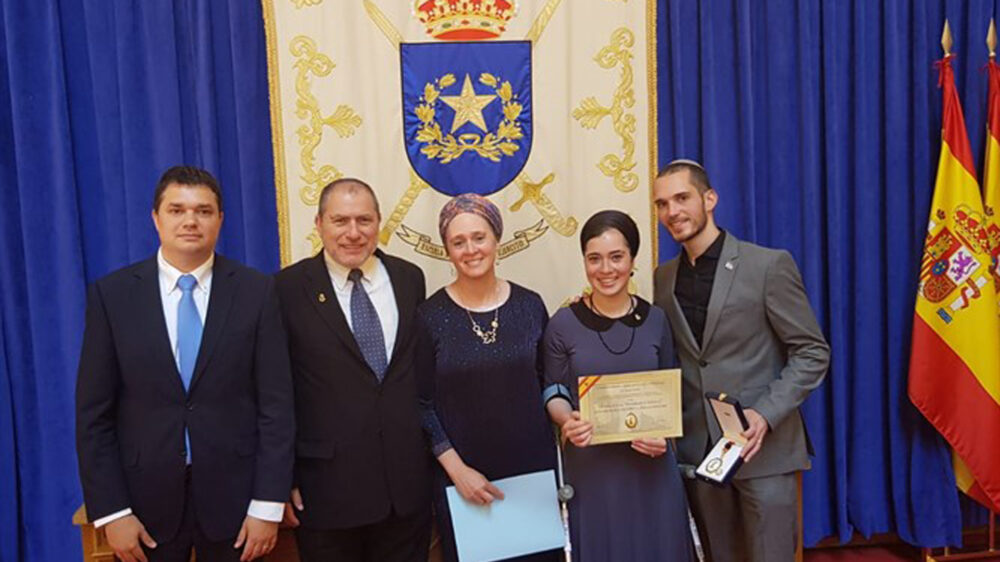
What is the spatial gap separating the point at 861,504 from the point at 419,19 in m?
2.98

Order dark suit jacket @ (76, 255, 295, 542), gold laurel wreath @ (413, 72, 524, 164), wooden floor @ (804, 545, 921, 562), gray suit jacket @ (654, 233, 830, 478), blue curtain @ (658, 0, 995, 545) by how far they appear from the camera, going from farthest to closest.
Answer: wooden floor @ (804, 545, 921, 562)
blue curtain @ (658, 0, 995, 545)
gold laurel wreath @ (413, 72, 524, 164)
gray suit jacket @ (654, 233, 830, 478)
dark suit jacket @ (76, 255, 295, 542)

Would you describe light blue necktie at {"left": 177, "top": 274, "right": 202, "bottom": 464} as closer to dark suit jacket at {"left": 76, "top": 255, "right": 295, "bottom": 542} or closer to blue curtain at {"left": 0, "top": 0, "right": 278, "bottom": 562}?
dark suit jacket at {"left": 76, "top": 255, "right": 295, "bottom": 542}

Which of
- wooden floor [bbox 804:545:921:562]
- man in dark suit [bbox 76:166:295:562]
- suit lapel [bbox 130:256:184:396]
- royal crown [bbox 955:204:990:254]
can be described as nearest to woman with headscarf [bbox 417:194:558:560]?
man in dark suit [bbox 76:166:295:562]

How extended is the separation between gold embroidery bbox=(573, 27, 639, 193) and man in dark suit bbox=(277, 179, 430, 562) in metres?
1.28

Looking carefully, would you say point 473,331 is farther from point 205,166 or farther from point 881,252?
point 881,252

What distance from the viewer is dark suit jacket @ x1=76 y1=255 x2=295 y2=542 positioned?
6.13ft

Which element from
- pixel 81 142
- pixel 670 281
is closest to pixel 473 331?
pixel 670 281

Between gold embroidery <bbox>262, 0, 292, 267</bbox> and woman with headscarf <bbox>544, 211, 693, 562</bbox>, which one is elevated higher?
gold embroidery <bbox>262, 0, 292, 267</bbox>

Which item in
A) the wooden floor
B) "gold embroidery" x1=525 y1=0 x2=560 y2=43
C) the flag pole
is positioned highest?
"gold embroidery" x1=525 y1=0 x2=560 y2=43

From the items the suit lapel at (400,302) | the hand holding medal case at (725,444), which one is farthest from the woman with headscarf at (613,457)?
the suit lapel at (400,302)

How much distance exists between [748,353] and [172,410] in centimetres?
175

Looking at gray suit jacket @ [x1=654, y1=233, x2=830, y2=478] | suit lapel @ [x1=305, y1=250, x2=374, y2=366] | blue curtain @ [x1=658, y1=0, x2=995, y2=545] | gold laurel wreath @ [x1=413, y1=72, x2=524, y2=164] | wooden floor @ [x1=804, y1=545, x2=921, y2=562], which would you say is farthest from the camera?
wooden floor @ [x1=804, y1=545, x2=921, y2=562]

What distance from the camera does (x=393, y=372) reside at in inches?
82.2

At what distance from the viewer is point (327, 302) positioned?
2074 millimetres
